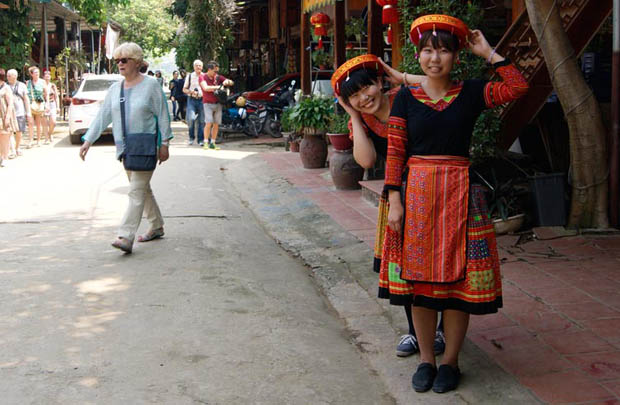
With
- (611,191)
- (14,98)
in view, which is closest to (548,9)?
(611,191)

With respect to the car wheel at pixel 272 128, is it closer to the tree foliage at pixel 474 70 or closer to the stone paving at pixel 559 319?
the tree foliage at pixel 474 70

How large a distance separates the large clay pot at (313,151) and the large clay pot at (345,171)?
208cm

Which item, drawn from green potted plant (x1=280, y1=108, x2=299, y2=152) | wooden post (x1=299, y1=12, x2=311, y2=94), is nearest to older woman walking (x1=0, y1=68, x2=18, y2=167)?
green potted plant (x1=280, y1=108, x2=299, y2=152)

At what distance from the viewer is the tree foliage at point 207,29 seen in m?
23.3

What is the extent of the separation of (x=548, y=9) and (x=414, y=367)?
3.99 m

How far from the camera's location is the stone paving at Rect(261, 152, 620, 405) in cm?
388

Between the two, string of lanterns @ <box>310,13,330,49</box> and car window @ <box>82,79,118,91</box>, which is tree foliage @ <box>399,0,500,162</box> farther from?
car window @ <box>82,79,118,91</box>

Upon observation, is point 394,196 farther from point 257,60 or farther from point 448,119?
point 257,60

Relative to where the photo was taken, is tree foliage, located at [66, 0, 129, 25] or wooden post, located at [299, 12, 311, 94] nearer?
wooden post, located at [299, 12, 311, 94]

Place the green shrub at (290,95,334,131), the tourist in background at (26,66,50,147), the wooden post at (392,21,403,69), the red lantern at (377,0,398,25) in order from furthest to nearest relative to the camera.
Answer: the tourist in background at (26,66,50,147) → the wooden post at (392,21,403,69) → the green shrub at (290,95,334,131) → the red lantern at (377,0,398,25)

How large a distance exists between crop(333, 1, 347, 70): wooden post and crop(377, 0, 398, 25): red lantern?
1.20 m

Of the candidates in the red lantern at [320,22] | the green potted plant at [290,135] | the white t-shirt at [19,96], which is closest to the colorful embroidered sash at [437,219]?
the green potted plant at [290,135]

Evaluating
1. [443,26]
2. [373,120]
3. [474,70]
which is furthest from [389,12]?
[443,26]

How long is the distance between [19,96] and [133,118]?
33.9 feet
